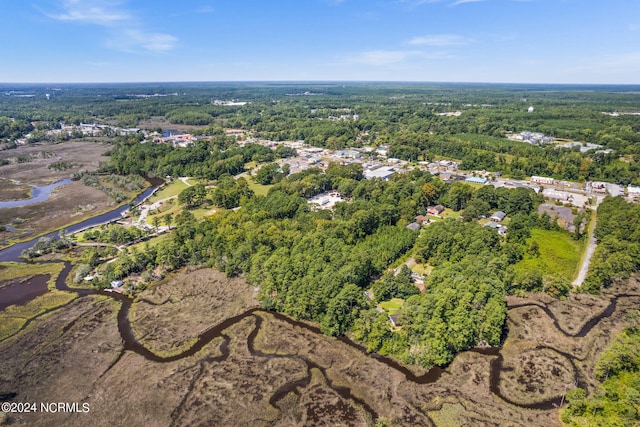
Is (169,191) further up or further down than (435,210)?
→ further up

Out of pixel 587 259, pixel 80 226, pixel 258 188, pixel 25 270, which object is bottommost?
pixel 25 270

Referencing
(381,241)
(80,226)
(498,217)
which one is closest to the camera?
(381,241)

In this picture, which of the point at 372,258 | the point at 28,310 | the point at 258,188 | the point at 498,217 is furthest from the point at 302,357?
the point at 258,188

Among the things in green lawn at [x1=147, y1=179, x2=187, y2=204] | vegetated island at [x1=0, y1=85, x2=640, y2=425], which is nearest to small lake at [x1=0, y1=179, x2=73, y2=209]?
green lawn at [x1=147, y1=179, x2=187, y2=204]

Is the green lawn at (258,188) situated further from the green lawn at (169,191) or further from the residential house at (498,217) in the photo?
the residential house at (498,217)

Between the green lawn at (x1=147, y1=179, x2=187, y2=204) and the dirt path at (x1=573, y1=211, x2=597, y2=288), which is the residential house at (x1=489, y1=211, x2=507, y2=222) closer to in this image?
the dirt path at (x1=573, y1=211, x2=597, y2=288)

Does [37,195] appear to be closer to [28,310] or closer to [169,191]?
[169,191]

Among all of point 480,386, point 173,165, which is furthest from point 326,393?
point 173,165
